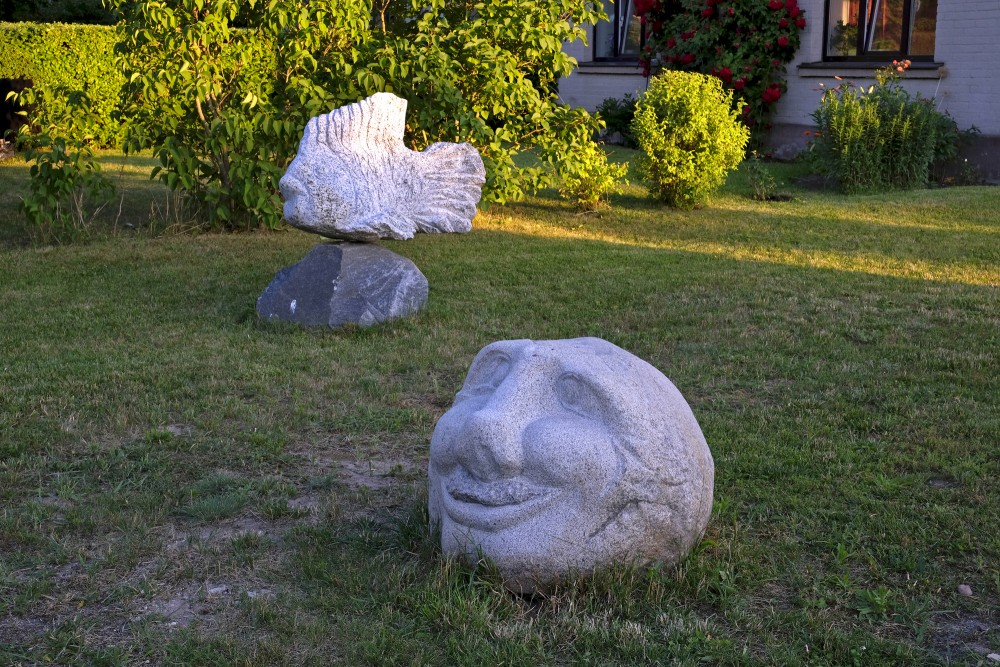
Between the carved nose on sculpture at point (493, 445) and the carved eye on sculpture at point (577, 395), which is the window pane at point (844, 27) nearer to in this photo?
the carved eye on sculpture at point (577, 395)

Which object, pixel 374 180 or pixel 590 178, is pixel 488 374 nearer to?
pixel 374 180

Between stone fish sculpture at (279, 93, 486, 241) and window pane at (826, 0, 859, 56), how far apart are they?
859 centimetres

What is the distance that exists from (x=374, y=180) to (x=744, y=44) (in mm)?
8807

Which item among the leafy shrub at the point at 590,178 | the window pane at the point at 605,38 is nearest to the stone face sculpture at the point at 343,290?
the leafy shrub at the point at 590,178

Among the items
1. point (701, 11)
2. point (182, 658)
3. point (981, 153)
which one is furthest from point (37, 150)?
point (981, 153)

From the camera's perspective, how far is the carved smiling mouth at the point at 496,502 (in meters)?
3.31

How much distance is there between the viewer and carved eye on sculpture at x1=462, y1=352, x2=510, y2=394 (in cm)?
361

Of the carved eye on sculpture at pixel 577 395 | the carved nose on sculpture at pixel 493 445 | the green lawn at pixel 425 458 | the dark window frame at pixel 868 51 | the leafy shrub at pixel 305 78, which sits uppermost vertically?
the dark window frame at pixel 868 51

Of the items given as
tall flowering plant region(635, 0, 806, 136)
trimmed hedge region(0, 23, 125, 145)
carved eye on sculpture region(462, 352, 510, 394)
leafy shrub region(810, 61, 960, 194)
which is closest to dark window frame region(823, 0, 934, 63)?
tall flowering plant region(635, 0, 806, 136)

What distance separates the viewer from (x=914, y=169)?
38.4 ft

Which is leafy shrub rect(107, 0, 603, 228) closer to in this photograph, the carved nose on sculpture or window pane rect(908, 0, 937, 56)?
window pane rect(908, 0, 937, 56)

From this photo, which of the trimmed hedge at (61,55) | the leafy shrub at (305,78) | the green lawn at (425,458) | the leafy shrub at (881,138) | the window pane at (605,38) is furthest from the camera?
the window pane at (605,38)

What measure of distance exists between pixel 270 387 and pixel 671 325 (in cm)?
263

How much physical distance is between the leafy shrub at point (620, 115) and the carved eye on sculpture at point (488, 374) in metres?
13.3
